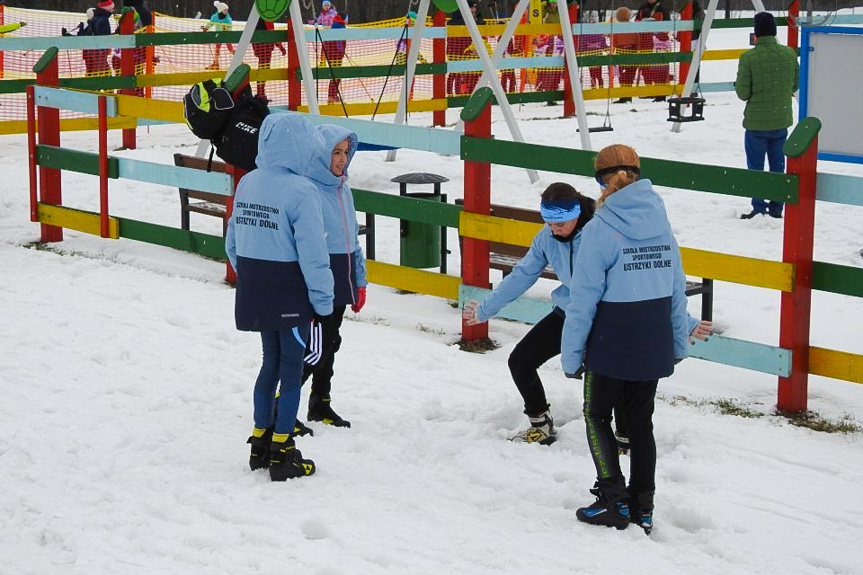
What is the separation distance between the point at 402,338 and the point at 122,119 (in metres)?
6.47

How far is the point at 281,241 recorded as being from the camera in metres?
5.34

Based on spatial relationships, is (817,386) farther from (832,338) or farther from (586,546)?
(586,546)

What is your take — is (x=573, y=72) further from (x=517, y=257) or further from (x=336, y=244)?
(x=336, y=244)

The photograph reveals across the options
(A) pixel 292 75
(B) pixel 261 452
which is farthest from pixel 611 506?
(A) pixel 292 75

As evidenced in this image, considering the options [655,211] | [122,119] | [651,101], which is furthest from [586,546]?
[651,101]

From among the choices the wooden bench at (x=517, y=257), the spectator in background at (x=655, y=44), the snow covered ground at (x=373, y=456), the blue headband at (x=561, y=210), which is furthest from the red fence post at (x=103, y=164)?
the spectator in background at (x=655, y=44)

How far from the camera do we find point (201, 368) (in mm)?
7203

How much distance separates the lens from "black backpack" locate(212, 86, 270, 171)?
7.38 meters

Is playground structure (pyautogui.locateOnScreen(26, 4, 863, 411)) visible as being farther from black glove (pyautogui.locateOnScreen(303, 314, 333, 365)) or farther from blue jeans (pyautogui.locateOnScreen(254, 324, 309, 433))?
blue jeans (pyautogui.locateOnScreen(254, 324, 309, 433))

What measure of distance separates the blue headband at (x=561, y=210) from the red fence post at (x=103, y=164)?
5.19 metres

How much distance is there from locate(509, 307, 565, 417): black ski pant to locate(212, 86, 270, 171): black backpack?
7.46 feet

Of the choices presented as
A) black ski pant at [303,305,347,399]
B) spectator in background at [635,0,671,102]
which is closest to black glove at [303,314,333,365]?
black ski pant at [303,305,347,399]

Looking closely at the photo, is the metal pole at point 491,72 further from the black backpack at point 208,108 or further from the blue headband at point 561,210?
the blue headband at point 561,210

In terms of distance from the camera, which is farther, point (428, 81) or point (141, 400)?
point (428, 81)
